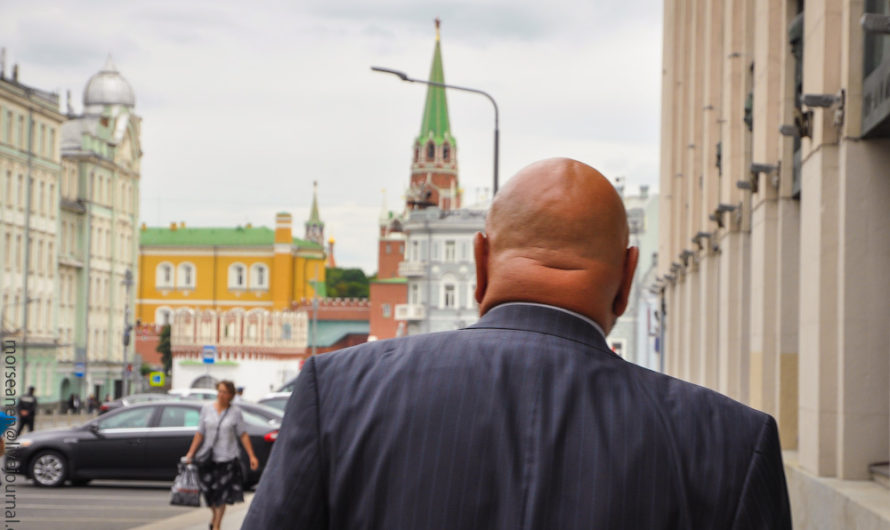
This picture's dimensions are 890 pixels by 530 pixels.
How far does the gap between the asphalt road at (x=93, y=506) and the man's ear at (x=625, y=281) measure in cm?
1043

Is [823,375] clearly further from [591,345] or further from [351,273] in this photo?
[351,273]

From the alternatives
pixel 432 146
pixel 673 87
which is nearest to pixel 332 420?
pixel 673 87

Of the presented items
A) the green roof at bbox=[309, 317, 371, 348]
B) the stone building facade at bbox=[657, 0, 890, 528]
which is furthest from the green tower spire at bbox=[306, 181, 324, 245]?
the stone building facade at bbox=[657, 0, 890, 528]

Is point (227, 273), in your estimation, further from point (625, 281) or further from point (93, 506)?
point (625, 281)

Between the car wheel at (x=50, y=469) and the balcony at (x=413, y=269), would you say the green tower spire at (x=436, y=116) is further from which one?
the car wheel at (x=50, y=469)

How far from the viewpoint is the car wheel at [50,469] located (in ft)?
68.6

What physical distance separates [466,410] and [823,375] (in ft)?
30.7

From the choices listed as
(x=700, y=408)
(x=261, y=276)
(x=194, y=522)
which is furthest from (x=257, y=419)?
(x=261, y=276)

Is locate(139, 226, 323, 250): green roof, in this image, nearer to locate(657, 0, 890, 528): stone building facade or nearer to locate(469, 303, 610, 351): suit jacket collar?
locate(657, 0, 890, 528): stone building facade

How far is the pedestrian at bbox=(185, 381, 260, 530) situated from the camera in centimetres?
1370

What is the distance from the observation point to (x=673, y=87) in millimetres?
37594

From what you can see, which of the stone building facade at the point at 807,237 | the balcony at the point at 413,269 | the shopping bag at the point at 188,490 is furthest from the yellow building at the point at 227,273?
the shopping bag at the point at 188,490

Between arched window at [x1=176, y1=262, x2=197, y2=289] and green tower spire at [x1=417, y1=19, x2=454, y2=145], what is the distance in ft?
91.0

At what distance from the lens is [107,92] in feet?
359
